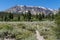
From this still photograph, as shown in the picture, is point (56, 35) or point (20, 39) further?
point (20, 39)

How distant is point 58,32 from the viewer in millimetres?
18609

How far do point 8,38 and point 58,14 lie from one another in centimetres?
611

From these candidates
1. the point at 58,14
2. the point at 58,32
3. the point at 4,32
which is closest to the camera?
the point at 58,32

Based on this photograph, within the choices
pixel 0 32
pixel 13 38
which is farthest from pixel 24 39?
pixel 0 32

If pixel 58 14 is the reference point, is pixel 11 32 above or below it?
below

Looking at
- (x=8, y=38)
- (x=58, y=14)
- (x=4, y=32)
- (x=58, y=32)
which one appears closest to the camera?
(x=58, y=32)

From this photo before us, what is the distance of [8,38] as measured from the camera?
21.9 metres

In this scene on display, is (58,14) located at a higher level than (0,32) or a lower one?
higher

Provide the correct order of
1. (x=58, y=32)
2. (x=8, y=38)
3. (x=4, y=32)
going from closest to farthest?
(x=58, y=32) < (x=8, y=38) < (x=4, y=32)

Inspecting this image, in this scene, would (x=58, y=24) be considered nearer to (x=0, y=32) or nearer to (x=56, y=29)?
(x=56, y=29)

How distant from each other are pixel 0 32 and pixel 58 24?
6940mm

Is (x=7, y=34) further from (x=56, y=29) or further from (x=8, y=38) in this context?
(x=56, y=29)

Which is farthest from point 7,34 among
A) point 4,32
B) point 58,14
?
point 58,14

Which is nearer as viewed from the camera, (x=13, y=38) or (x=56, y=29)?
(x=56, y=29)
